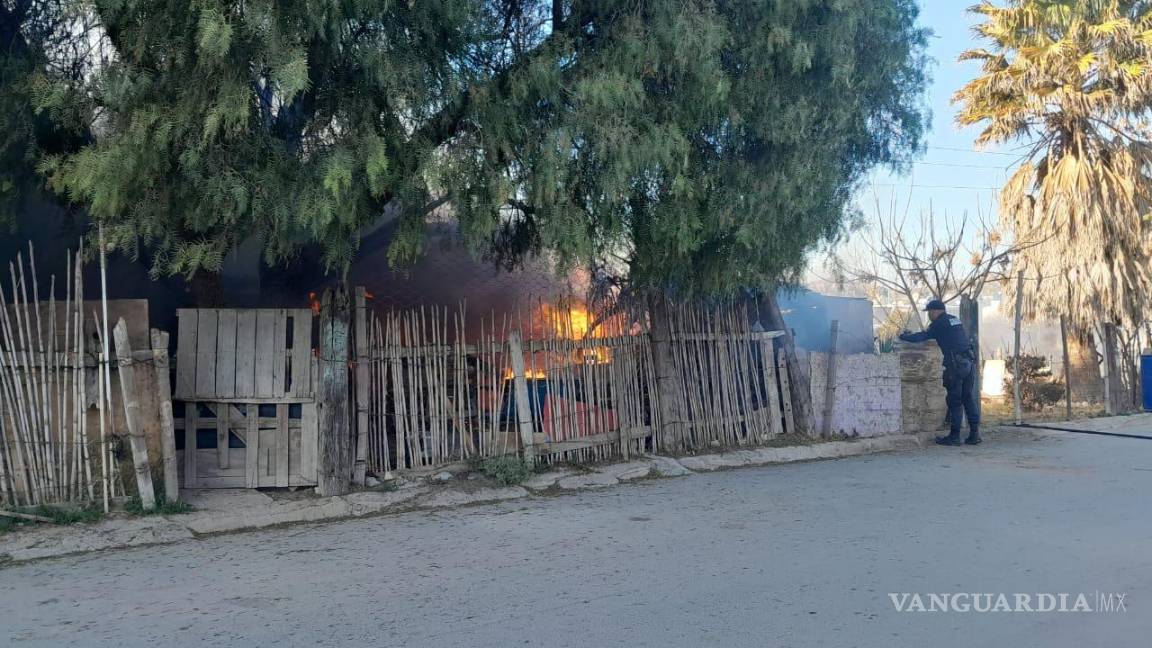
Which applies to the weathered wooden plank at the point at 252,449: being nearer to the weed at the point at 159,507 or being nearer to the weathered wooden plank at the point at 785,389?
the weed at the point at 159,507

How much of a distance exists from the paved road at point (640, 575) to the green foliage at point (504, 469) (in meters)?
0.50

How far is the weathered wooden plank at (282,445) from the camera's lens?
311 inches

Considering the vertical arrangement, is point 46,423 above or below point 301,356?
below

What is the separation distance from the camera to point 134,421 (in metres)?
6.86

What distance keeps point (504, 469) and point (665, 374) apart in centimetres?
235

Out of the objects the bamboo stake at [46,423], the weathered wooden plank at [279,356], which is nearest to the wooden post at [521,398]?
the weathered wooden plank at [279,356]

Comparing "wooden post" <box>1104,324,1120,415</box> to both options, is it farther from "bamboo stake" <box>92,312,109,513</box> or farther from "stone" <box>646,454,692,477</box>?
"bamboo stake" <box>92,312,109,513</box>

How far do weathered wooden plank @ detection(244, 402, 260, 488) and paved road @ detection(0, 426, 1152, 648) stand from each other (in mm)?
1130

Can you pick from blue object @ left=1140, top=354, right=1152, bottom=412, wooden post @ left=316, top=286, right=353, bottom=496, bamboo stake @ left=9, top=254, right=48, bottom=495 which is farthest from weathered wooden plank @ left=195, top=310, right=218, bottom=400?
blue object @ left=1140, top=354, right=1152, bottom=412

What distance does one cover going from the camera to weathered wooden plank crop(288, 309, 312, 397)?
7.94 m

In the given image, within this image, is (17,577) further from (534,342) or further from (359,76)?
(534,342)

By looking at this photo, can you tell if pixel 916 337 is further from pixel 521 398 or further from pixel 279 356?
pixel 279 356

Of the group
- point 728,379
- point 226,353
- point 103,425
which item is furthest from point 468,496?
point 728,379

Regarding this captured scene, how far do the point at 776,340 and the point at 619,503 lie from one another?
13.8 feet
